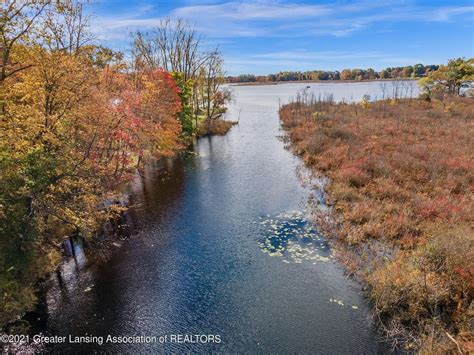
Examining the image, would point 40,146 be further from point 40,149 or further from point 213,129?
point 213,129

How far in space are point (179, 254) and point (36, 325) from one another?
755 centimetres

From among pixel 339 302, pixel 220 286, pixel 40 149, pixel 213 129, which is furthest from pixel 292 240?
pixel 213 129

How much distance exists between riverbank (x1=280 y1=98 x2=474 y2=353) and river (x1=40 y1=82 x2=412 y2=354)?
156 cm

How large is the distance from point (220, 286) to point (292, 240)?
20.4 feet

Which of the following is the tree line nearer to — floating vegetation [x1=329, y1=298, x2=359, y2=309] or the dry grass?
floating vegetation [x1=329, y1=298, x2=359, y2=309]

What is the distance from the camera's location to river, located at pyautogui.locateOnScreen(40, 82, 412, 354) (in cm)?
1233

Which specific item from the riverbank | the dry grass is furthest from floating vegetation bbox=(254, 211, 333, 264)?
the dry grass

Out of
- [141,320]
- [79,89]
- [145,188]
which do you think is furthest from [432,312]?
[145,188]

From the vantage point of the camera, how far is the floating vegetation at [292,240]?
17.7 meters

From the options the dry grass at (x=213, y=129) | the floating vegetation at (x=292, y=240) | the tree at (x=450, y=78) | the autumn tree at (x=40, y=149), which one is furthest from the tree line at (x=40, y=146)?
the tree at (x=450, y=78)

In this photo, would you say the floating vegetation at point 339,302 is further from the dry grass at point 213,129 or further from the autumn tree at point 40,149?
the dry grass at point 213,129

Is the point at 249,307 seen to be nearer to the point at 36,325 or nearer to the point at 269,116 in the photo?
the point at 36,325

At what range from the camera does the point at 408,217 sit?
19.9 metres

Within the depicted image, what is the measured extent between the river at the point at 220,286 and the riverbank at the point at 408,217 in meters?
1.56
